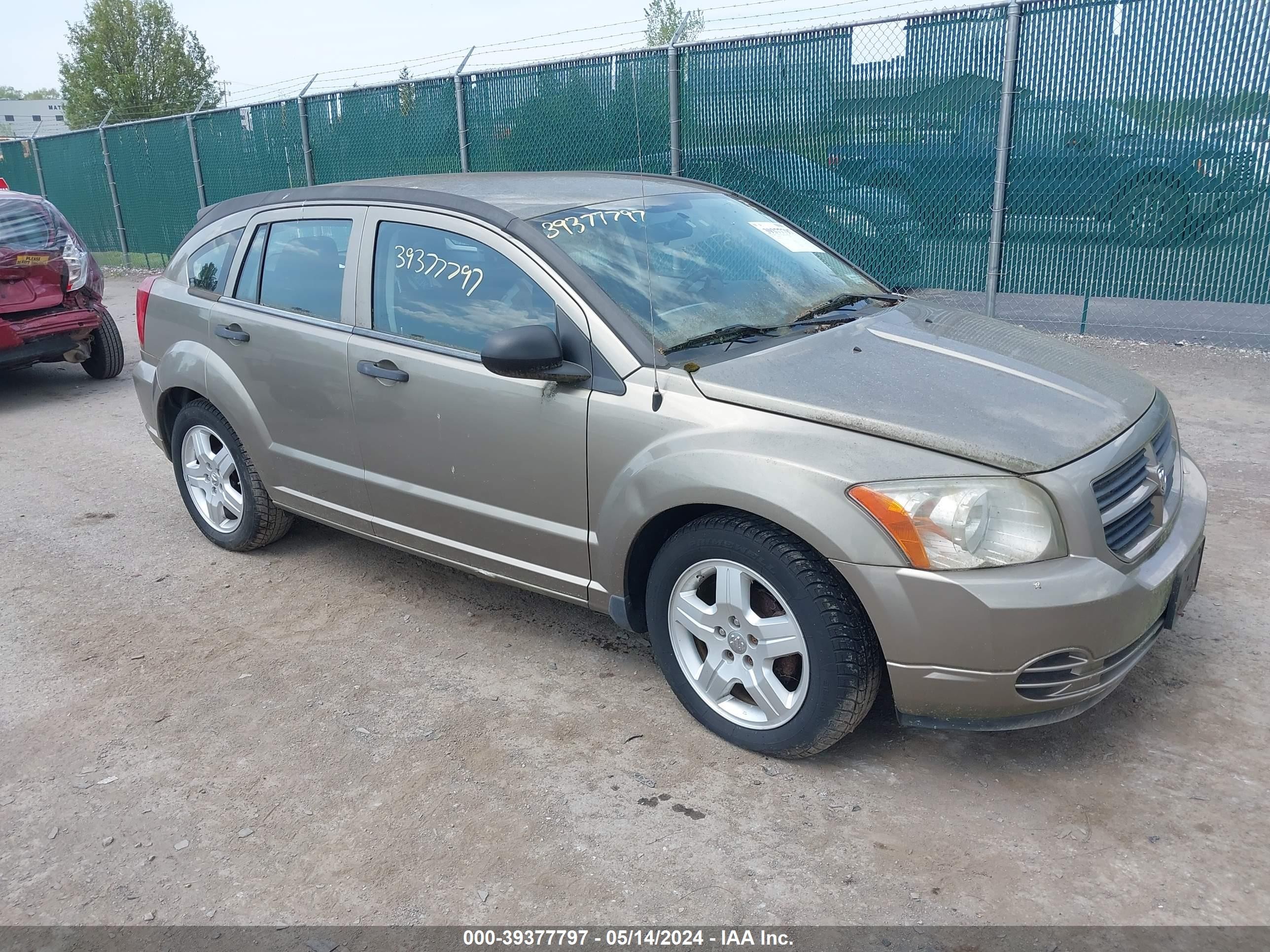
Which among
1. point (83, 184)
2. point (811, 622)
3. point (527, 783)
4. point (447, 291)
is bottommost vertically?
point (527, 783)

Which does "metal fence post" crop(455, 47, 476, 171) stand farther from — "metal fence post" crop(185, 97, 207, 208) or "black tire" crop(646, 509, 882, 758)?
"black tire" crop(646, 509, 882, 758)

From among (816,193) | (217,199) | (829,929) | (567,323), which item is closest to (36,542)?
(567,323)

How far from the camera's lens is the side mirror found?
10.5ft

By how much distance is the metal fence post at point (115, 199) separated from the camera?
55.0 feet

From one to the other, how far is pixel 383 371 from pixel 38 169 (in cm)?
1909

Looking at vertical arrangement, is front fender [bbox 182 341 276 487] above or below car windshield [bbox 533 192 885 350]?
below

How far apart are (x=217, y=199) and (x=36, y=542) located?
10470 mm

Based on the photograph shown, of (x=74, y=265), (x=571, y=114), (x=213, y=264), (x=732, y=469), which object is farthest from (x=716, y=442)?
(x=571, y=114)

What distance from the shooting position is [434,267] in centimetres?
382

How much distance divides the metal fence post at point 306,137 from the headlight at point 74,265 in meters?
4.60

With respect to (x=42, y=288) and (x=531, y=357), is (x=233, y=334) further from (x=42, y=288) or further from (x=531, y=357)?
(x=42, y=288)

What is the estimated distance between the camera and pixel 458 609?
172 inches

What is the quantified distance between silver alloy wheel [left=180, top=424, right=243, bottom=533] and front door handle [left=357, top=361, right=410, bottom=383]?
1247 millimetres

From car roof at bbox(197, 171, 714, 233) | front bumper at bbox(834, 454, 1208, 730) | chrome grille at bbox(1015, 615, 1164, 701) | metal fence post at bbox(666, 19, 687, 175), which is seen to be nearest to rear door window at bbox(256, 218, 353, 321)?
car roof at bbox(197, 171, 714, 233)
